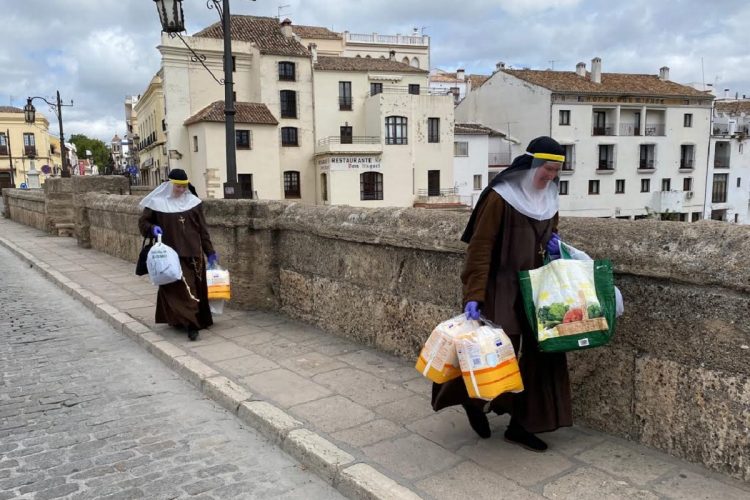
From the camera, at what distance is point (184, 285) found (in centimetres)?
622

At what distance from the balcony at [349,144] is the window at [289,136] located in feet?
5.84

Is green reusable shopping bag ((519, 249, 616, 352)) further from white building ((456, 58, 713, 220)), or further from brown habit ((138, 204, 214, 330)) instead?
white building ((456, 58, 713, 220))

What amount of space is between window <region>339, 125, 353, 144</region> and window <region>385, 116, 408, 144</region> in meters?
3.07

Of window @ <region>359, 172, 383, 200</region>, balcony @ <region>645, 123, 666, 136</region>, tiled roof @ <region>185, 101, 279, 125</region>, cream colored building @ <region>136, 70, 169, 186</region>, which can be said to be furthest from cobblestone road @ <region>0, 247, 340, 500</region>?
balcony @ <region>645, 123, 666, 136</region>

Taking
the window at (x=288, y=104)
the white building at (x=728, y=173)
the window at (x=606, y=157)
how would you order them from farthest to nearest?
the white building at (x=728, y=173) → the window at (x=606, y=157) → the window at (x=288, y=104)

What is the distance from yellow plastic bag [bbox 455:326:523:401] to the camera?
296 cm

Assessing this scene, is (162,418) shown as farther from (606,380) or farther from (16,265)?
(16,265)

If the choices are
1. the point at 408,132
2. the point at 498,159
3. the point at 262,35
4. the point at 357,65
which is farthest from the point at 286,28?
the point at 498,159

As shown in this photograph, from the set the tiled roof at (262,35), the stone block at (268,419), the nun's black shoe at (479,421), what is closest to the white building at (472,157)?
the tiled roof at (262,35)

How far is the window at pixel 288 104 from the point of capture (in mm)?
42969

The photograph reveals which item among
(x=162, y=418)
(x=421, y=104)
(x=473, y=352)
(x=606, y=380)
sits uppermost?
(x=421, y=104)

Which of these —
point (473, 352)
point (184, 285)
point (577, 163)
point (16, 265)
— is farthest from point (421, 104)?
point (473, 352)

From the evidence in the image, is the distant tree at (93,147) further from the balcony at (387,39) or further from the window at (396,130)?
the window at (396,130)

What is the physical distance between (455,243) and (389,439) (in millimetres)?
1522
